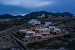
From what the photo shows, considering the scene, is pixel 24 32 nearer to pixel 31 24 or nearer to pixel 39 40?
pixel 39 40

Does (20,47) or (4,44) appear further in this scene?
(4,44)

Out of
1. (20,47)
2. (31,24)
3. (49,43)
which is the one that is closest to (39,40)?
(49,43)

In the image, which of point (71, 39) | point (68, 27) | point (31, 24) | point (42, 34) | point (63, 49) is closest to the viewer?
point (63, 49)

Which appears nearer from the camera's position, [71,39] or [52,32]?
[71,39]

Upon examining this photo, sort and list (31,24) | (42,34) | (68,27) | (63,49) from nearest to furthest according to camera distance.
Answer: (63,49), (42,34), (68,27), (31,24)

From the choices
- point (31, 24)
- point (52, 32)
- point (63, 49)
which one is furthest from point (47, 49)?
point (31, 24)

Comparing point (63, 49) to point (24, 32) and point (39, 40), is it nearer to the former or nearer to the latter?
point (39, 40)

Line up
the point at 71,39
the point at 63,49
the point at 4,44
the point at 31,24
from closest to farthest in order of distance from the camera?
the point at 63,49, the point at 4,44, the point at 71,39, the point at 31,24

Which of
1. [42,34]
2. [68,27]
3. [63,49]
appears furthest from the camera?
[68,27]
